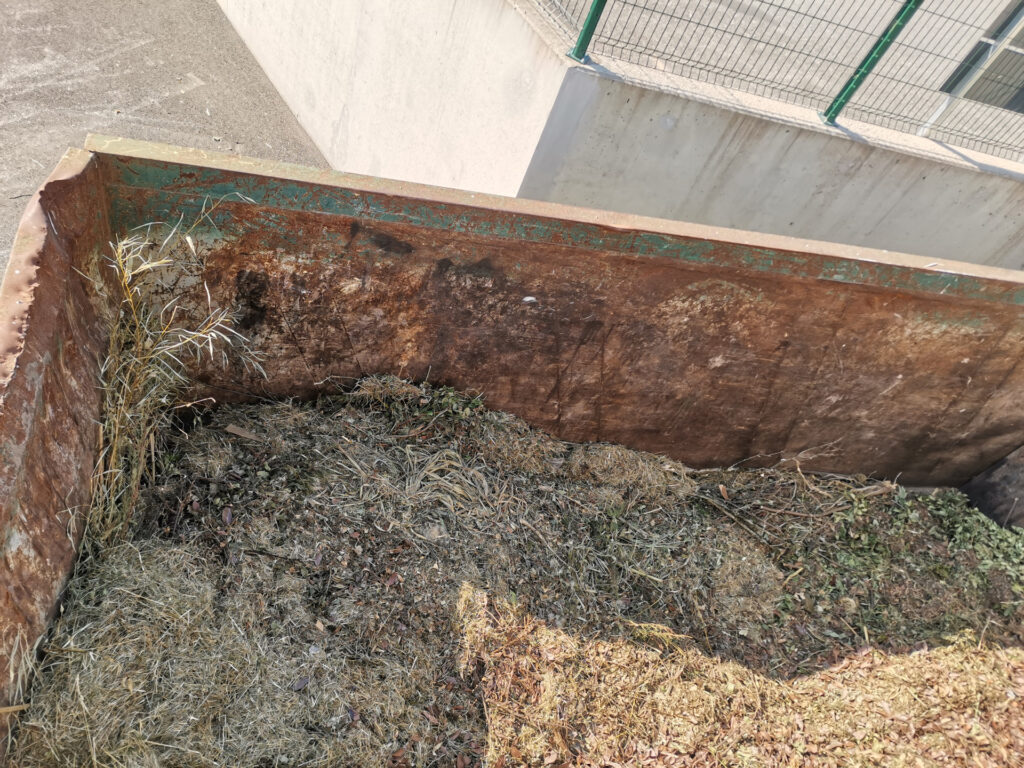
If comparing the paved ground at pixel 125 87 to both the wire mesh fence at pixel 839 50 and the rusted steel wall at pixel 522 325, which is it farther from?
the wire mesh fence at pixel 839 50

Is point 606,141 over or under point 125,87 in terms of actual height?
over

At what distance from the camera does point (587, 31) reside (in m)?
3.83

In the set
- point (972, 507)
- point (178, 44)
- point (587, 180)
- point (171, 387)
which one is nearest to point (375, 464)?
point (171, 387)

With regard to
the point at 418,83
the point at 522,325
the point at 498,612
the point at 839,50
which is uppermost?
the point at 839,50

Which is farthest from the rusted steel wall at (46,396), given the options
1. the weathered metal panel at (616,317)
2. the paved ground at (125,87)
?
the paved ground at (125,87)

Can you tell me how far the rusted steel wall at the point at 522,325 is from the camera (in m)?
1.91

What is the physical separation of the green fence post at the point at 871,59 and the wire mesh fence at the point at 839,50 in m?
0.16

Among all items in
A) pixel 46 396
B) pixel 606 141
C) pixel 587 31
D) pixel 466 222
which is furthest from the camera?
pixel 606 141

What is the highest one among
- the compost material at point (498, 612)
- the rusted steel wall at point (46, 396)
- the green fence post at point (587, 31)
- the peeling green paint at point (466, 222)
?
the green fence post at point (587, 31)

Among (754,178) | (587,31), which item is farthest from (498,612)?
(754,178)

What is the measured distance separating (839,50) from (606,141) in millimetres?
2076

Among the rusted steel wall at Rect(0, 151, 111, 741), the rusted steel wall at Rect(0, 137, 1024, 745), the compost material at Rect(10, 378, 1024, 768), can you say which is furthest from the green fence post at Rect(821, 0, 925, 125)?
the rusted steel wall at Rect(0, 151, 111, 741)

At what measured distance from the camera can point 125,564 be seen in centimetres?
213

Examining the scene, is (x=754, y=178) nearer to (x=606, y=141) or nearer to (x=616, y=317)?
(x=606, y=141)
